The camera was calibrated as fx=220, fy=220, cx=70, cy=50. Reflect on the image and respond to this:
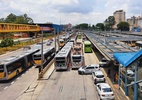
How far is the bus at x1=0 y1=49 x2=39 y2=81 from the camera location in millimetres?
27547

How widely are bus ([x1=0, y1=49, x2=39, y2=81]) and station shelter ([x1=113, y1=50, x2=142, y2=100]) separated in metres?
14.0

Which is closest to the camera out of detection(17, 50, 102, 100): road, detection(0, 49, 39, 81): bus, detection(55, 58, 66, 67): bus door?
detection(17, 50, 102, 100): road

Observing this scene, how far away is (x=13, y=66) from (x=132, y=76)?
16.6 m

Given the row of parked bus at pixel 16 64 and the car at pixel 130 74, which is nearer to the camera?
the car at pixel 130 74

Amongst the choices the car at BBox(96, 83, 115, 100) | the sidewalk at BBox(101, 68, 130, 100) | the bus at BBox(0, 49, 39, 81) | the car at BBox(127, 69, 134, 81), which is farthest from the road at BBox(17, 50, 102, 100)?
the bus at BBox(0, 49, 39, 81)

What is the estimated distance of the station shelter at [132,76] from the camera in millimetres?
17819

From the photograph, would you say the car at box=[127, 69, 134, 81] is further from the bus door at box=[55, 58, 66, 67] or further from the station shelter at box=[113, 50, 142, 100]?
the bus door at box=[55, 58, 66, 67]

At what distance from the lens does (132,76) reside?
1981 cm

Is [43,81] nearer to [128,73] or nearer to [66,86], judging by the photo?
[66,86]

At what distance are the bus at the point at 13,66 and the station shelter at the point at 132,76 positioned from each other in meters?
14.0

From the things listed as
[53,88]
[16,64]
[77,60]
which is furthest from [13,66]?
[77,60]

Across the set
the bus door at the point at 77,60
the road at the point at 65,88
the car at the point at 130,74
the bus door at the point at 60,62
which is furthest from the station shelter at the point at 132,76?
the bus door at the point at 77,60

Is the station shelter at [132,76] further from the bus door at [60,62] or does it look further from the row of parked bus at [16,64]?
the row of parked bus at [16,64]

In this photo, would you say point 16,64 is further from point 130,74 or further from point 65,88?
point 130,74
